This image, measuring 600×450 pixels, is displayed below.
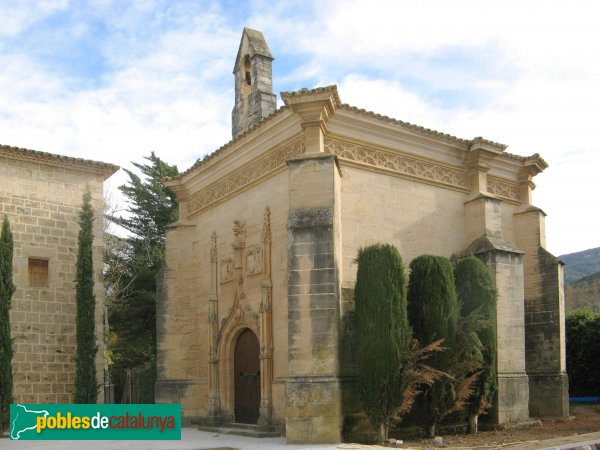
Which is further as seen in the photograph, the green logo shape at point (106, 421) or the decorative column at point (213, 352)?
the decorative column at point (213, 352)

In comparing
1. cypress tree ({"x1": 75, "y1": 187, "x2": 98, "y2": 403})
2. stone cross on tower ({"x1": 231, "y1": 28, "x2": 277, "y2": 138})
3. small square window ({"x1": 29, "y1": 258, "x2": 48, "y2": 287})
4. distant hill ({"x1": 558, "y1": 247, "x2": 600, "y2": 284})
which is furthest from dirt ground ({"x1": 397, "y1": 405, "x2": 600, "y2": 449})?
distant hill ({"x1": 558, "y1": 247, "x2": 600, "y2": 284})

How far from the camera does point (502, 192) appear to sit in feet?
51.7

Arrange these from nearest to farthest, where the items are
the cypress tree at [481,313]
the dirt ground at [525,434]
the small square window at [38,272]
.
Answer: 1. the dirt ground at [525,434]
2. the cypress tree at [481,313]
3. the small square window at [38,272]

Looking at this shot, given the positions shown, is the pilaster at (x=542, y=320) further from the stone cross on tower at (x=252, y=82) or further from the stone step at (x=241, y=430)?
the stone cross on tower at (x=252, y=82)

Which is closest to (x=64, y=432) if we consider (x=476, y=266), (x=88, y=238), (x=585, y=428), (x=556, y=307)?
(x=88, y=238)

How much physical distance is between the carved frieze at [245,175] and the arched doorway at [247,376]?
322 centimetres

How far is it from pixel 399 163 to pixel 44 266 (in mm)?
8955

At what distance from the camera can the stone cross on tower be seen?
1732 cm

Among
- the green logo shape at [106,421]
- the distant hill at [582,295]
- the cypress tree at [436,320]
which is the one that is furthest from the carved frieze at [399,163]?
the distant hill at [582,295]

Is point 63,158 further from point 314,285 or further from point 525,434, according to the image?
point 525,434

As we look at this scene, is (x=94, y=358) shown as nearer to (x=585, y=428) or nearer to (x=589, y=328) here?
(x=585, y=428)

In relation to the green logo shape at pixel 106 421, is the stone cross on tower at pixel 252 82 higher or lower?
higher

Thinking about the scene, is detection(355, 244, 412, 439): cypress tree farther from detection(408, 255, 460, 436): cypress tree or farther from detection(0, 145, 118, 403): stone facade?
detection(0, 145, 118, 403): stone facade

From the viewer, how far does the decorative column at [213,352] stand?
A: 1487 centimetres
